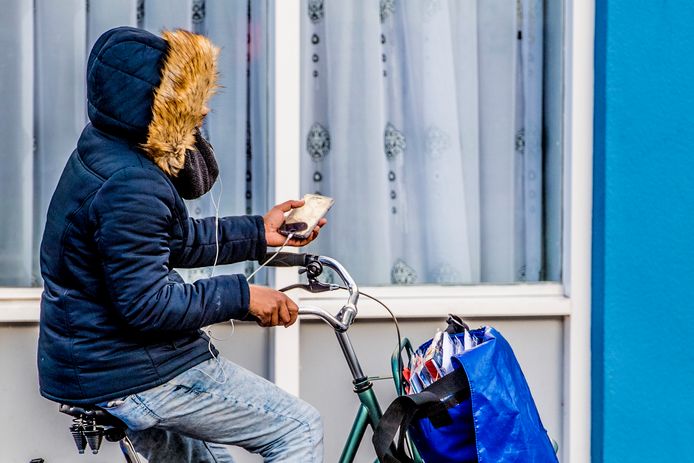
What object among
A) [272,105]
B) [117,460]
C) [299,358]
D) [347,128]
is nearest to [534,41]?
[347,128]

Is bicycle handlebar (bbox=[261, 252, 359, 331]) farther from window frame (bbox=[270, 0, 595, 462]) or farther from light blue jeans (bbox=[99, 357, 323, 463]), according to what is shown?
window frame (bbox=[270, 0, 595, 462])

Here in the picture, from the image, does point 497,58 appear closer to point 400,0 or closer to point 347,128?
point 400,0

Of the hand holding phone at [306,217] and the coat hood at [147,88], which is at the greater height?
the coat hood at [147,88]

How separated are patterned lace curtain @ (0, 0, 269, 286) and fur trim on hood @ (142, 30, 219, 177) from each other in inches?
44.8

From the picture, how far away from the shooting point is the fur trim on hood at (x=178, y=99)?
221 centimetres

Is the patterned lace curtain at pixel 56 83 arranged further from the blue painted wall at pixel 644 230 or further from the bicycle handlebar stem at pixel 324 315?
the blue painted wall at pixel 644 230

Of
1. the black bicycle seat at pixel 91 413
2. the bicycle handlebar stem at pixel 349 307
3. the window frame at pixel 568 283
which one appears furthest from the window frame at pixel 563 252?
the black bicycle seat at pixel 91 413

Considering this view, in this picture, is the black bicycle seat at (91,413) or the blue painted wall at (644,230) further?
the blue painted wall at (644,230)

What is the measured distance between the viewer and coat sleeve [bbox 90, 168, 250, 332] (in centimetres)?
212

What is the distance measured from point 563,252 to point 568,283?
0.13 m

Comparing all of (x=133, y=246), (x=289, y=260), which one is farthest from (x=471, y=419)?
(x=133, y=246)

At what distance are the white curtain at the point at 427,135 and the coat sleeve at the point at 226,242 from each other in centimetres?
94

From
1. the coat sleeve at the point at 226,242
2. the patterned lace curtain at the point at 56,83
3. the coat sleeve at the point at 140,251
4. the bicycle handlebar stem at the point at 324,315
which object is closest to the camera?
the coat sleeve at the point at 140,251

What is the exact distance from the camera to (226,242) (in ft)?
8.48
